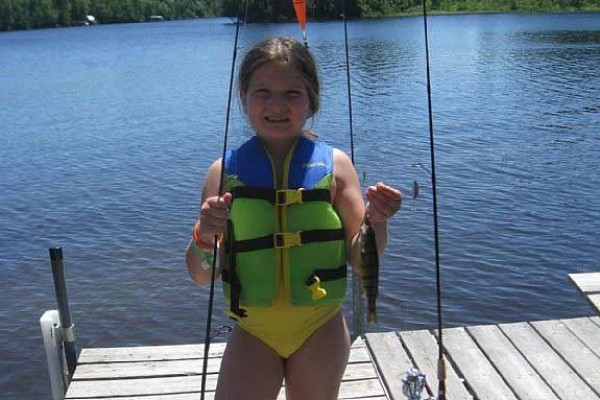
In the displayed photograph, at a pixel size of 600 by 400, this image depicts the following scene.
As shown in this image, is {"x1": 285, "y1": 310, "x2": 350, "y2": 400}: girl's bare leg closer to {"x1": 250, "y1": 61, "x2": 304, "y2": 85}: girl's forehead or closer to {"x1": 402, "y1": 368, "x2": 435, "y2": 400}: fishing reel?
{"x1": 402, "y1": 368, "x2": 435, "y2": 400}: fishing reel

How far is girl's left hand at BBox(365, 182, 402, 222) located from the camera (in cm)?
254

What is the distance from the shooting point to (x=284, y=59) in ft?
9.23

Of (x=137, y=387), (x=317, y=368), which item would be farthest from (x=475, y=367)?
(x=317, y=368)

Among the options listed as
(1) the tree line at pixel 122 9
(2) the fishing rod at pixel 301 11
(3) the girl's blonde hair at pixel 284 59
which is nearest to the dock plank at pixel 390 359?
(2) the fishing rod at pixel 301 11

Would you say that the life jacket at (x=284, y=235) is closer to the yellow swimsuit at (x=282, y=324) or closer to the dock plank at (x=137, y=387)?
the yellow swimsuit at (x=282, y=324)

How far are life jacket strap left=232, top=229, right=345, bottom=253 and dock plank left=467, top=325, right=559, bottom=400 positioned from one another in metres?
2.57

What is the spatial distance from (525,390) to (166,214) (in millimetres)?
8874

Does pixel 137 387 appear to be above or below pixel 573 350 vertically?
above

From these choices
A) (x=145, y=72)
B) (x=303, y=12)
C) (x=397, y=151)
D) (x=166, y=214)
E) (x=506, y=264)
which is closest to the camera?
(x=303, y=12)

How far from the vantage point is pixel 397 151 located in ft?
51.8

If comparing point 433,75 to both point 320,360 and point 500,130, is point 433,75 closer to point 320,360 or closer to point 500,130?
point 500,130

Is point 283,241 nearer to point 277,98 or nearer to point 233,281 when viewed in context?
point 233,281

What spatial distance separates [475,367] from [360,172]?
6.80m

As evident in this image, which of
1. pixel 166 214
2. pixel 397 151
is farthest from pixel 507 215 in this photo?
pixel 166 214
